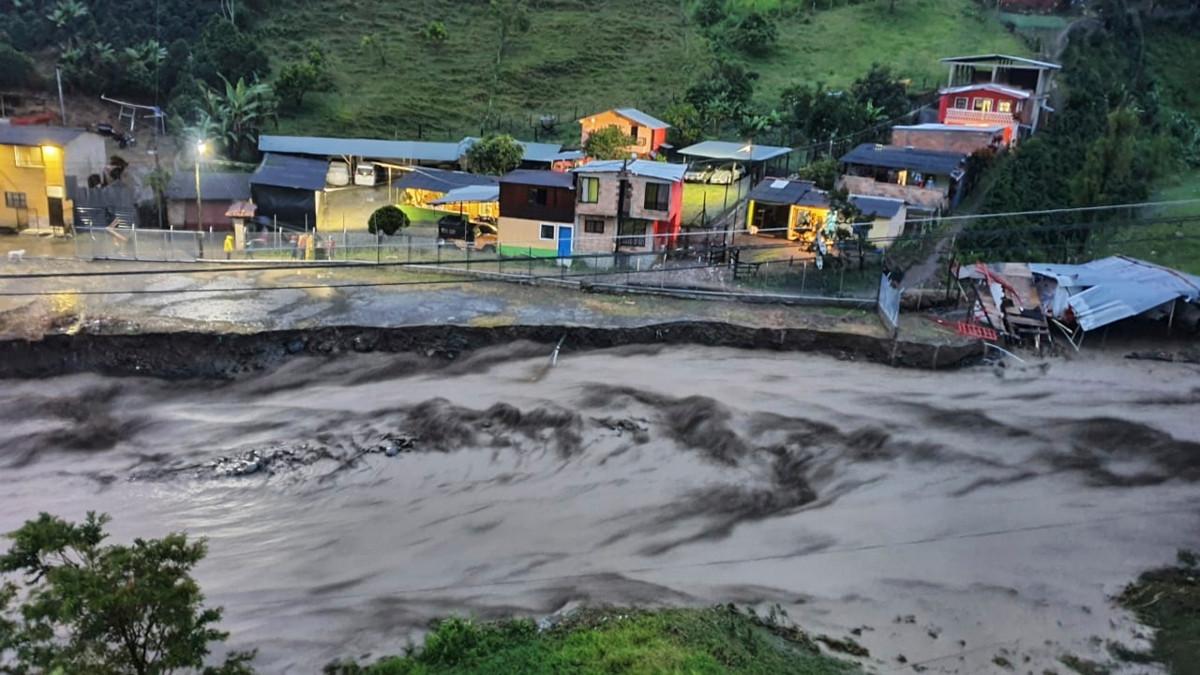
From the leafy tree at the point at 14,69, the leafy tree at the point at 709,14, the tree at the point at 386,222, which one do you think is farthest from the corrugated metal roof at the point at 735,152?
the leafy tree at the point at 14,69

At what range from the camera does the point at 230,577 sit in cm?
1675

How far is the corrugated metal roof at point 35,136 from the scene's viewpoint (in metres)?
34.8

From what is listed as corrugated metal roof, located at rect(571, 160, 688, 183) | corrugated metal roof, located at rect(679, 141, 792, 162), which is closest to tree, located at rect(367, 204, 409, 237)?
corrugated metal roof, located at rect(571, 160, 688, 183)

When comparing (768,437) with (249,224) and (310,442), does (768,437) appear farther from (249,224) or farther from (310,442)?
(249,224)

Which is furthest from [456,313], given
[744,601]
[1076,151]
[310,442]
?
[1076,151]

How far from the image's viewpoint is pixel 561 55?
7050cm

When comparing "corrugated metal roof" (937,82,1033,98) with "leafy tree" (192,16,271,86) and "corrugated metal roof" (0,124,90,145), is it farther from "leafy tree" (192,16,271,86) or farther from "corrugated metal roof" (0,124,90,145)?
"corrugated metal roof" (0,124,90,145)

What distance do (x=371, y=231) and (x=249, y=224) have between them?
609cm

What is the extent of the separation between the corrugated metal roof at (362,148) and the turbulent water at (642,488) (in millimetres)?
24321

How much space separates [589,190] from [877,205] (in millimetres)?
11817

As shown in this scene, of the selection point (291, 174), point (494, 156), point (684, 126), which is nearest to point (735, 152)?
point (684, 126)

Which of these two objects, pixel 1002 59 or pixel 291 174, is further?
pixel 1002 59

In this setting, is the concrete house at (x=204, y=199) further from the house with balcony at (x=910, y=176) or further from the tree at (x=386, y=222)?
the house with balcony at (x=910, y=176)

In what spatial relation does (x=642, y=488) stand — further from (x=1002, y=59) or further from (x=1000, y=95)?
(x=1002, y=59)
